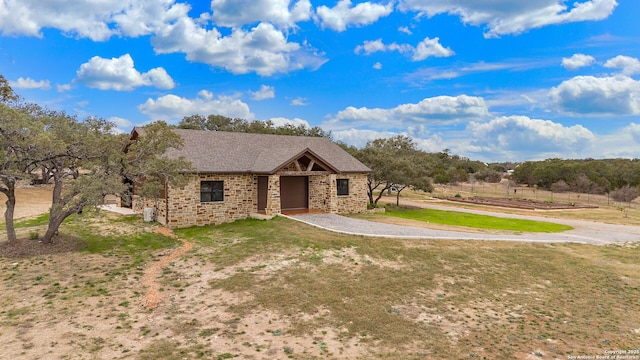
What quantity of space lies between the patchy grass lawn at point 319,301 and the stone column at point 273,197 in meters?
4.62

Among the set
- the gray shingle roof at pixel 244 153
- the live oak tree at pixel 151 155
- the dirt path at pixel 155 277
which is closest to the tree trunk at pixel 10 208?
the live oak tree at pixel 151 155

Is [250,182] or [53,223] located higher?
[250,182]

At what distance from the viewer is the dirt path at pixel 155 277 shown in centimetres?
1052

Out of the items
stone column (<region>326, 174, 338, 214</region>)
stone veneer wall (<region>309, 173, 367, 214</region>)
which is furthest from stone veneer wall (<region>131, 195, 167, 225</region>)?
stone column (<region>326, 174, 338, 214</region>)

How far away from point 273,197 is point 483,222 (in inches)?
625

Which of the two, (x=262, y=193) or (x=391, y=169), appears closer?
(x=262, y=193)

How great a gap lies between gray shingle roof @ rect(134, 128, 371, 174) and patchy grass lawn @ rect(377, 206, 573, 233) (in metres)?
6.32

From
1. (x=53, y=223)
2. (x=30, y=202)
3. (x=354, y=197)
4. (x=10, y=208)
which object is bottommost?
(x=30, y=202)

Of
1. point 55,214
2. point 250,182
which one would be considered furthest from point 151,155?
point 250,182

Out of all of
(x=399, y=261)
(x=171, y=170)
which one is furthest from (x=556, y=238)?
(x=171, y=170)

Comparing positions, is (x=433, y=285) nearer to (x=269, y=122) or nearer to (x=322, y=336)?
(x=322, y=336)

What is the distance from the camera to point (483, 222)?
2770cm

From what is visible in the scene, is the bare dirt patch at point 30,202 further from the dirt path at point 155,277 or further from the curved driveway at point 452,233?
the curved driveway at point 452,233

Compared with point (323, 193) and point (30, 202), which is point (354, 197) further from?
point (30, 202)
